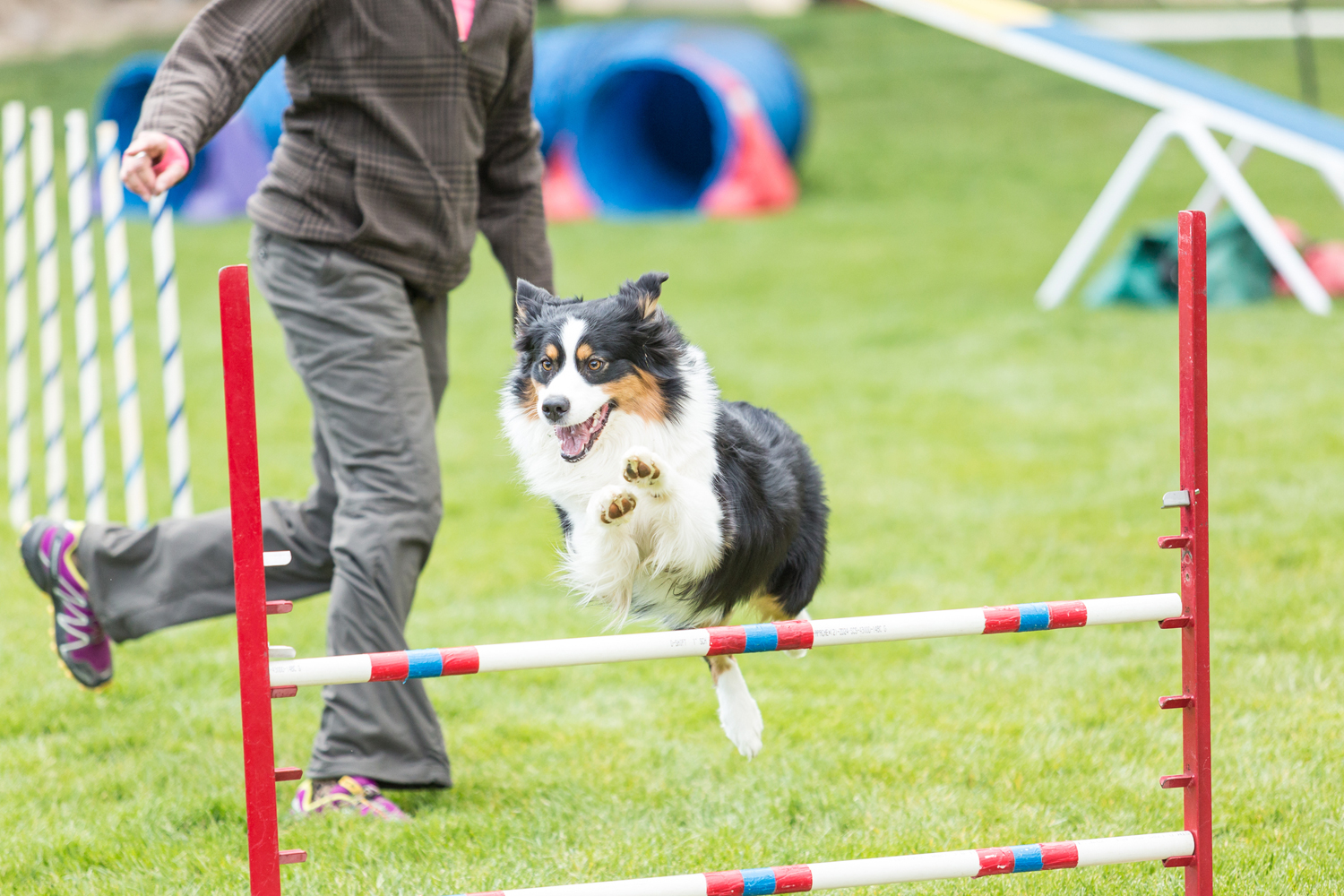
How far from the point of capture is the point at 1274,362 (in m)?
7.75

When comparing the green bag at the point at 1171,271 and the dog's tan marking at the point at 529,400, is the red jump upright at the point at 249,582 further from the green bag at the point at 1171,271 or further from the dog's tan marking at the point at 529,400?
the green bag at the point at 1171,271

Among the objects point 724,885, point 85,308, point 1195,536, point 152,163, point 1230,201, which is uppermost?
point 1230,201

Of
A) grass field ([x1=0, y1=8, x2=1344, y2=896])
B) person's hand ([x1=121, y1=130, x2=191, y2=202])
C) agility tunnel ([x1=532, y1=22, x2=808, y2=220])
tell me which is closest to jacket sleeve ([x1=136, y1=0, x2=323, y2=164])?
person's hand ([x1=121, y1=130, x2=191, y2=202])

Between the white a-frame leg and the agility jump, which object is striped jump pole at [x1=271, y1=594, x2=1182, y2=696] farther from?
the white a-frame leg

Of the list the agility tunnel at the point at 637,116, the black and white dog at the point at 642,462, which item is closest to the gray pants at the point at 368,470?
the black and white dog at the point at 642,462

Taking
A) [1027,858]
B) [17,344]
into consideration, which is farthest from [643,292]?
[17,344]

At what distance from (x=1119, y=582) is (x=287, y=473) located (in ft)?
12.9

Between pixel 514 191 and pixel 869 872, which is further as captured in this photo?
pixel 514 191

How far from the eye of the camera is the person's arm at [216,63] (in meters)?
2.91

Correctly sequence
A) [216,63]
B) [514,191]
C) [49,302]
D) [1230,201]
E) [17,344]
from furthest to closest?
[1230,201] < [17,344] < [49,302] < [514,191] < [216,63]

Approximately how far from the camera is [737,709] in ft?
9.63

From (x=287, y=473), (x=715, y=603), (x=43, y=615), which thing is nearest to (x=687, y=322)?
(x=287, y=473)

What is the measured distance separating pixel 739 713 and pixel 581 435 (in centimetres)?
81

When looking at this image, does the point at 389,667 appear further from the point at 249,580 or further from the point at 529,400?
the point at 529,400
